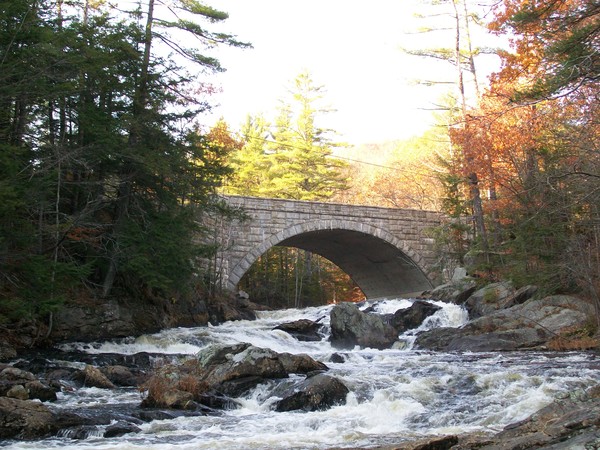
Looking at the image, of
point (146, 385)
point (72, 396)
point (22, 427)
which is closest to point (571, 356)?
point (146, 385)

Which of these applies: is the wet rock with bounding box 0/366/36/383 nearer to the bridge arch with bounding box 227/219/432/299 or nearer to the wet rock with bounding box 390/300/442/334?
the wet rock with bounding box 390/300/442/334

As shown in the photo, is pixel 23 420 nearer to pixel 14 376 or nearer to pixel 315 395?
pixel 14 376

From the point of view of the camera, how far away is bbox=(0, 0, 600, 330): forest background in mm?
9555

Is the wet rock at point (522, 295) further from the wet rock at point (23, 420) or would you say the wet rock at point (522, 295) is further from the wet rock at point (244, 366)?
the wet rock at point (23, 420)

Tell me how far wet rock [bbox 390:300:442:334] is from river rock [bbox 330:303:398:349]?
1.04m

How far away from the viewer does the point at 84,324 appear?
503 inches

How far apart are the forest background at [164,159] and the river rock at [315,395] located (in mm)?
3696

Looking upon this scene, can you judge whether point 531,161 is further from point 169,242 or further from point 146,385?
point 146,385

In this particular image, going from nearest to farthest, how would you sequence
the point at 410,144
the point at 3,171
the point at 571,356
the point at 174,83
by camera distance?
the point at 3,171, the point at 571,356, the point at 174,83, the point at 410,144

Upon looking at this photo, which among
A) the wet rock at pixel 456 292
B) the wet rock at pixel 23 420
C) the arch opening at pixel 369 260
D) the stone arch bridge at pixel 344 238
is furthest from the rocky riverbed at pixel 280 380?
the arch opening at pixel 369 260

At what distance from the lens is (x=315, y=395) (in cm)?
744

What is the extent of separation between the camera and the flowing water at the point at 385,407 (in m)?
5.92

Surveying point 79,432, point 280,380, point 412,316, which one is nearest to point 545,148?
point 412,316

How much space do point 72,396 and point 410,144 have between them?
117ft
